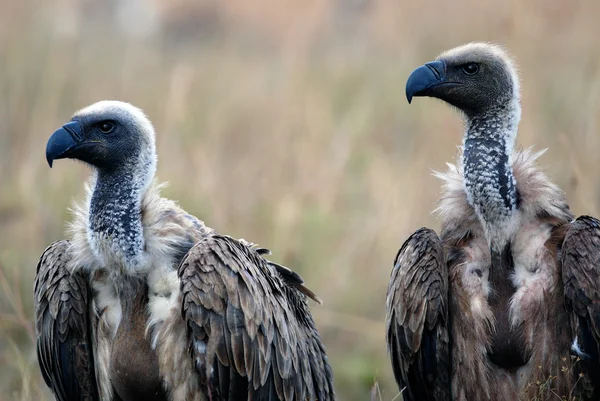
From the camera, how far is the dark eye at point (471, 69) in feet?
19.3

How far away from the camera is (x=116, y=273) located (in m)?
5.66

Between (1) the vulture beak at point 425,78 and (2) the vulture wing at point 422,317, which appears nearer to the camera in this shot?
(2) the vulture wing at point 422,317

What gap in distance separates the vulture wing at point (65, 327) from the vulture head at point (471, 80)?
192 centimetres

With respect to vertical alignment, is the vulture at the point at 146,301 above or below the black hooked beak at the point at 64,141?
below

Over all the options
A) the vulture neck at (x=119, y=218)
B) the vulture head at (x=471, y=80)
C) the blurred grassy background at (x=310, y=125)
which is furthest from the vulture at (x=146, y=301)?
the blurred grassy background at (x=310, y=125)

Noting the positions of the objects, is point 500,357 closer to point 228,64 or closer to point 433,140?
point 433,140

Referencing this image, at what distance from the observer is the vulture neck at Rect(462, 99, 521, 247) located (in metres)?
5.54

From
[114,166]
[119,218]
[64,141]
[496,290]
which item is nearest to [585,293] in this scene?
[496,290]

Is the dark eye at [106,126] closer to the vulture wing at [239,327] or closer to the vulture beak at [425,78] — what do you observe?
the vulture wing at [239,327]

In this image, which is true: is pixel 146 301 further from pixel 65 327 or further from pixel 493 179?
pixel 493 179

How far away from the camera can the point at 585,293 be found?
17.2 feet

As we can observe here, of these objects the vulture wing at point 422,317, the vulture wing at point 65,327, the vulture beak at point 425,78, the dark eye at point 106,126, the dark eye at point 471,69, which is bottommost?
the vulture wing at point 65,327

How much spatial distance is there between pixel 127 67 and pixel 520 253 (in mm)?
6523

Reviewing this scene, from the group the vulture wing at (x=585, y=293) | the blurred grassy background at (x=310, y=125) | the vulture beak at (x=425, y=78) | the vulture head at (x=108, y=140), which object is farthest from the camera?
the blurred grassy background at (x=310, y=125)
